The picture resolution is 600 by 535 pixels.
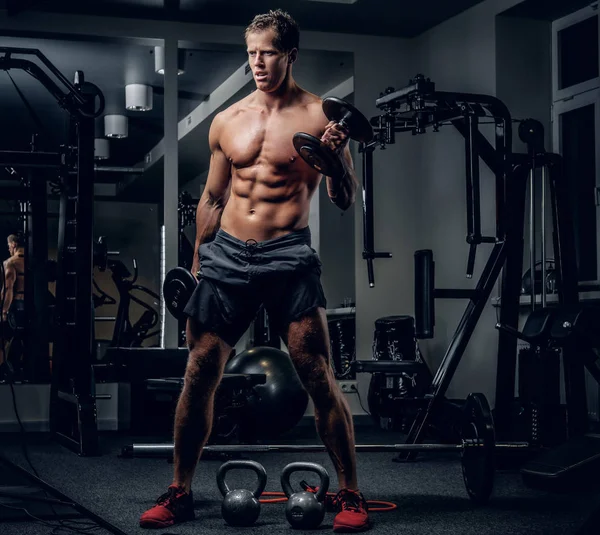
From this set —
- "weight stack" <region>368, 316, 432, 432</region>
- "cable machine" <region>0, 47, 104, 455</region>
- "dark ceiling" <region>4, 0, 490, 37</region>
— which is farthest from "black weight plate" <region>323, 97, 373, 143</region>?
"dark ceiling" <region>4, 0, 490, 37</region>

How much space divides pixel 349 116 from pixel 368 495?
1.52 metres

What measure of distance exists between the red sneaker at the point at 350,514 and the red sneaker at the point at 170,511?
0.45m

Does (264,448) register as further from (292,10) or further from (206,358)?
(292,10)

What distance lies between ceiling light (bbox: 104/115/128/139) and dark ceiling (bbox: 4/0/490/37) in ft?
12.0

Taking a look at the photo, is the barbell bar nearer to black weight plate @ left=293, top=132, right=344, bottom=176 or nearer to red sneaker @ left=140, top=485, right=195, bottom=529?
red sneaker @ left=140, top=485, right=195, bottom=529

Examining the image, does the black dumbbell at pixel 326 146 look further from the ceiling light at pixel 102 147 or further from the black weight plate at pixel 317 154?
the ceiling light at pixel 102 147


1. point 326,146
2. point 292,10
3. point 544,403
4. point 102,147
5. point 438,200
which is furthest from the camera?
point 102,147

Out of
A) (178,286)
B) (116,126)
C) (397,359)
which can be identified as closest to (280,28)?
(178,286)

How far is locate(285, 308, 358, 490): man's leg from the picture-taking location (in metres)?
2.73

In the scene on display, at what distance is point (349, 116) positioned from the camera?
254 cm

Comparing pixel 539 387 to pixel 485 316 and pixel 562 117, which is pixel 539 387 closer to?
pixel 485 316

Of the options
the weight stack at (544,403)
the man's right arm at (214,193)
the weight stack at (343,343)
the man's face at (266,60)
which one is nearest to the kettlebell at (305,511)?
the man's right arm at (214,193)

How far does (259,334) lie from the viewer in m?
6.05

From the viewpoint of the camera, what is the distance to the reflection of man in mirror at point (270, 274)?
2.73 meters
